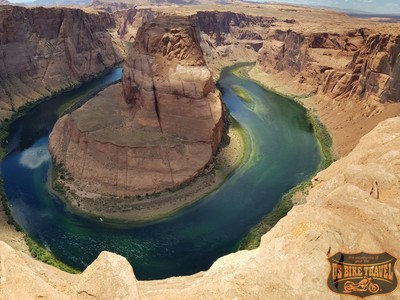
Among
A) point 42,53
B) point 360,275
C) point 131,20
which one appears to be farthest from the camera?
point 131,20

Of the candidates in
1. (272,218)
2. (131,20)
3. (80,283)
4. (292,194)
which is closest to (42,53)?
(292,194)

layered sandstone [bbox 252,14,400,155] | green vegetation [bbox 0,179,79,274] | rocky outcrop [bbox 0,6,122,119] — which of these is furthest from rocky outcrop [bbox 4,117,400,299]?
rocky outcrop [bbox 0,6,122,119]

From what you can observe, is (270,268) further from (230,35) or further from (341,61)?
(230,35)

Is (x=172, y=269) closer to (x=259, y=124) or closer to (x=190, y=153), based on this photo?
(x=190, y=153)

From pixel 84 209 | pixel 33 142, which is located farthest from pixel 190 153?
pixel 33 142

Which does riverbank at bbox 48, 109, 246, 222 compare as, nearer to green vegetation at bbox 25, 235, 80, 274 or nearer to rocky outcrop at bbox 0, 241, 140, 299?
green vegetation at bbox 25, 235, 80, 274

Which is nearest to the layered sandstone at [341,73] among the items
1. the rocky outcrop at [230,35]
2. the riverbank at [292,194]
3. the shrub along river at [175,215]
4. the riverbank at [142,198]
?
the riverbank at [292,194]
